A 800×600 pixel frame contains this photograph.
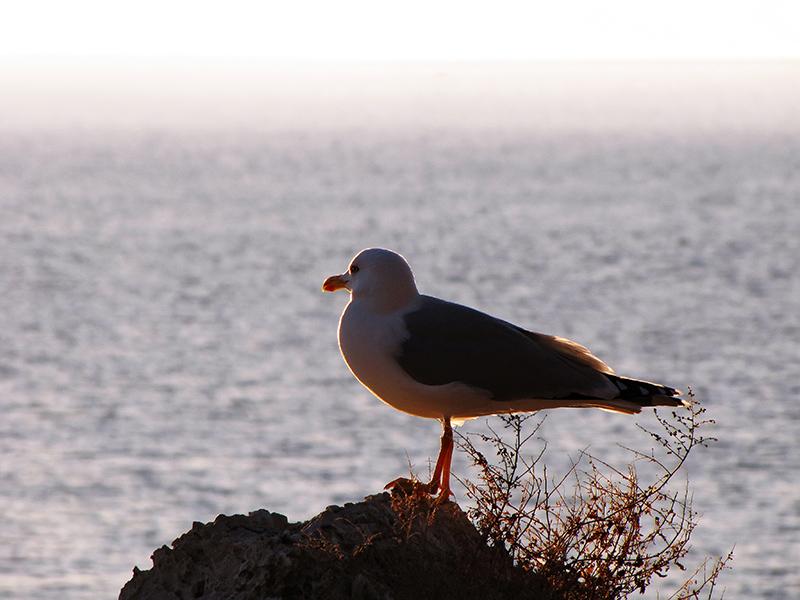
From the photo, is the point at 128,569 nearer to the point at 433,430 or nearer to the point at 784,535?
the point at 433,430

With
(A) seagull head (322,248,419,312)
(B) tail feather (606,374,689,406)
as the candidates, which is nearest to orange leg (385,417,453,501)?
(A) seagull head (322,248,419,312)

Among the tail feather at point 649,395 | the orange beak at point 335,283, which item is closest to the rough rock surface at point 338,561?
the tail feather at point 649,395

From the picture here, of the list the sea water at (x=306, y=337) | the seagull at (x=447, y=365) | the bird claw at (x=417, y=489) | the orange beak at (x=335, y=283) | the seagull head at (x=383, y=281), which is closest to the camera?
the seagull at (x=447, y=365)

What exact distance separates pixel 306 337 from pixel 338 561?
71.7m

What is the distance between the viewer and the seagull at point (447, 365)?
7.61m

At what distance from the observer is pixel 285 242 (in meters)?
114

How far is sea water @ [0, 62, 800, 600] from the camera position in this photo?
4778 cm

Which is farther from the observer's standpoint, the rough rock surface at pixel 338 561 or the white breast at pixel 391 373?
the white breast at pixel 391 373

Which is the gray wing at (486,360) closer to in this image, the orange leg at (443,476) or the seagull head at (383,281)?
the seagull head at (383,281)

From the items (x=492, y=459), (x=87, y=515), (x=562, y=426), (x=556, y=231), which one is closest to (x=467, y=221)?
(x=556, y=231)

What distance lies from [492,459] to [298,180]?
13661 cm

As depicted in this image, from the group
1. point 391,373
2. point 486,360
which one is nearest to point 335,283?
point 391,373

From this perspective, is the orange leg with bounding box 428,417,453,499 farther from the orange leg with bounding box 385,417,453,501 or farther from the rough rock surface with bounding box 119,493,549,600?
the rough rock surface with bounding box 119,493,549,600

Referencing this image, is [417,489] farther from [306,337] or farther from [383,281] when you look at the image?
[306,337]
